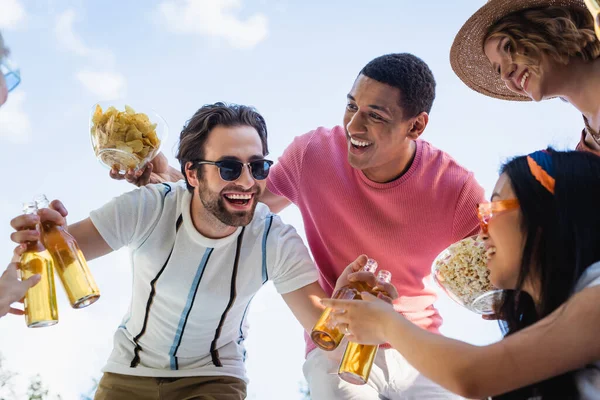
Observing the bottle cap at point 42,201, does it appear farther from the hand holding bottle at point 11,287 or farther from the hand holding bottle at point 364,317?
the hand holding bottle at point 364,317

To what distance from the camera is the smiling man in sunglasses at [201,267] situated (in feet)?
10.7

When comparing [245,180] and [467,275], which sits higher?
[245,180]

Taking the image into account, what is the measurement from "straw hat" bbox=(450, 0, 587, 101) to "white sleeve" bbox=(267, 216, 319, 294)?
139 centimetres

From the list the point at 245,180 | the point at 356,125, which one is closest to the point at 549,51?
the point at 356,125

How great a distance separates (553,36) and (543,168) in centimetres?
123

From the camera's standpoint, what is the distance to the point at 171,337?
3.33m

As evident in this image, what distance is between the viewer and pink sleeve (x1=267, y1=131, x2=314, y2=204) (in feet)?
11.9

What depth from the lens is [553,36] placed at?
313 cm

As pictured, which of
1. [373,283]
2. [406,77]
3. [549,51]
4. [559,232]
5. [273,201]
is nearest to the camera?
[559,232]

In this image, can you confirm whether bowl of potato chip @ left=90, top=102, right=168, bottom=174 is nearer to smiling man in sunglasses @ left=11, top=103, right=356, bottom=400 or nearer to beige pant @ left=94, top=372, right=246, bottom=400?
smiling man in sunglasses @ left=11, top=103, right=356, bottom=400

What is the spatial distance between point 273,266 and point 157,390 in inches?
33.3

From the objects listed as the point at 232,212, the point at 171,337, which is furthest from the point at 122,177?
the point at 171,337

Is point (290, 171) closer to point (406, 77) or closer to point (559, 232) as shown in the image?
point (406, 77)

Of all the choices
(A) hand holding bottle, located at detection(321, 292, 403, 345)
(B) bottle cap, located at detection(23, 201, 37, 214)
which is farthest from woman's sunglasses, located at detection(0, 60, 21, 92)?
(A) hand holding bottle, located at detection(321, 292, 403, 345)
